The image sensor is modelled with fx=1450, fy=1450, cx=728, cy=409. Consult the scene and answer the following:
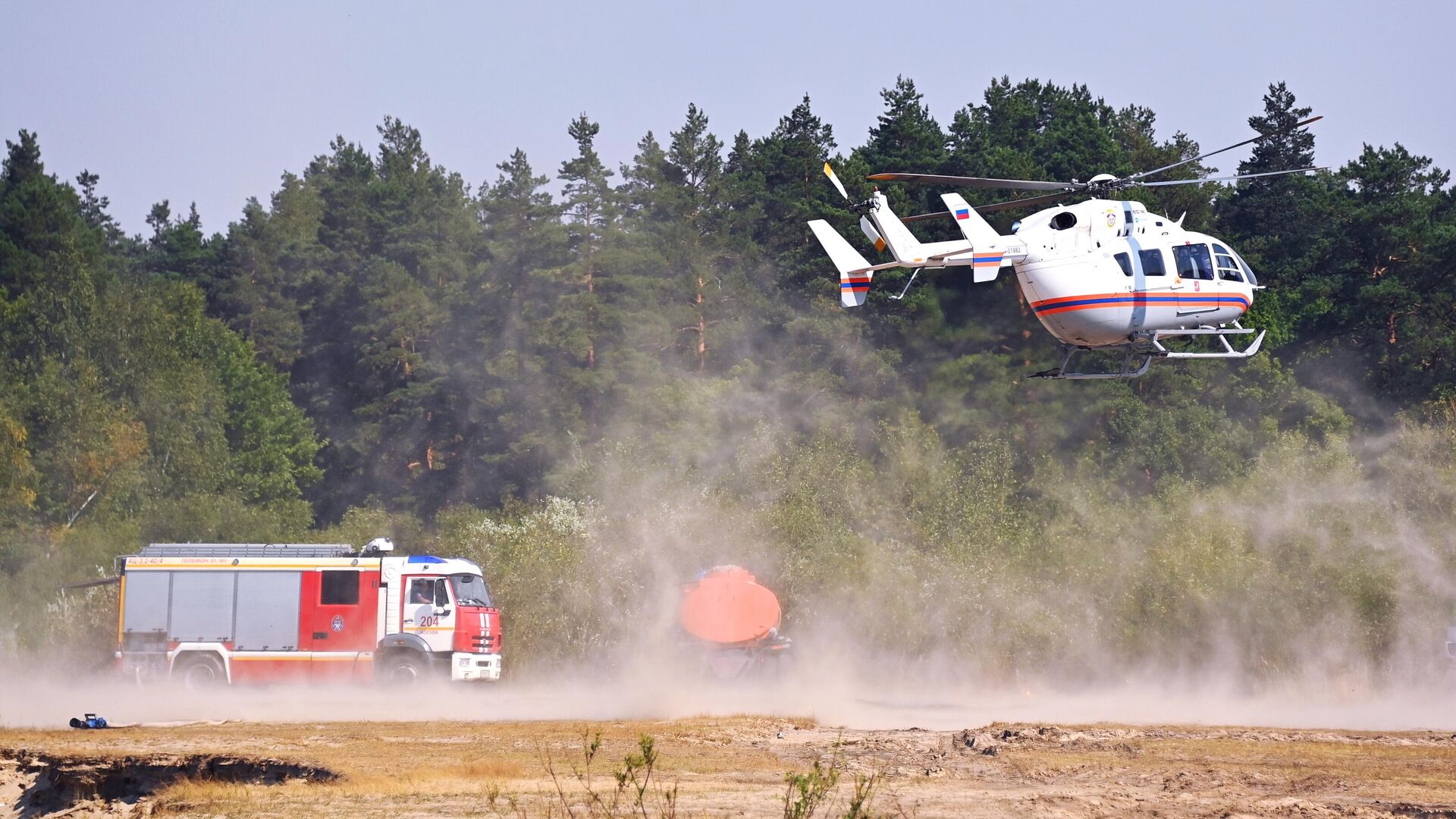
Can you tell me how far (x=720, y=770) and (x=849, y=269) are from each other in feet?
37.3

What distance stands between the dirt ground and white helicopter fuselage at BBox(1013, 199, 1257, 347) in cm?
697

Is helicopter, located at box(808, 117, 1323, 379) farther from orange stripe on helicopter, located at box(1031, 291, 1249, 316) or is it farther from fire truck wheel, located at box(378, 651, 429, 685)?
fire truck wheel, located at box(378, 651, 429, 685)

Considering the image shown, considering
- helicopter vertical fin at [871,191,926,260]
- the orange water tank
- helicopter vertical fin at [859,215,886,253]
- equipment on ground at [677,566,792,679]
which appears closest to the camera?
helicopter vertical fin at [871,191,926,260]

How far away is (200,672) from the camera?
26.8 metres

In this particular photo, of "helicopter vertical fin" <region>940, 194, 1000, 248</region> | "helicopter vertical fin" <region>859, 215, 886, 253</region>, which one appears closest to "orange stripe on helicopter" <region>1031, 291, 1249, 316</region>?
"helicopter vertical fin" <region>940, 194, 1000, 248</region>

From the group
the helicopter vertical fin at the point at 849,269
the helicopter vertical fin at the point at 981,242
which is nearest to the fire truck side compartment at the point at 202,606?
A: the helicopter vertical fin at the point at 849,269

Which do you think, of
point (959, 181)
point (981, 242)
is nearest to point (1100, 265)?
point (981, 242)

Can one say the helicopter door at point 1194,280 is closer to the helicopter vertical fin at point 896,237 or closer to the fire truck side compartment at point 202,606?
the helicopter vertical fin at point 896,237

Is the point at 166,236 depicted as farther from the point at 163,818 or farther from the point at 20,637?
the point at 163,818

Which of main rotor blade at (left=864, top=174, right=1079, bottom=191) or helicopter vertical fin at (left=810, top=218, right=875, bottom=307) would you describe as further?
helicopter vertical fin at (left=810, top=218, right=875, bottom=307)

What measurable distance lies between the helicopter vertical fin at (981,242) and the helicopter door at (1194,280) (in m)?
3.02

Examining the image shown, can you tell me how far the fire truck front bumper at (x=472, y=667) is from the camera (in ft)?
88.0

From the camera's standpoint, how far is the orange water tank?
1192 inches

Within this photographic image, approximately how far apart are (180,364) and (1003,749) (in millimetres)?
44693
